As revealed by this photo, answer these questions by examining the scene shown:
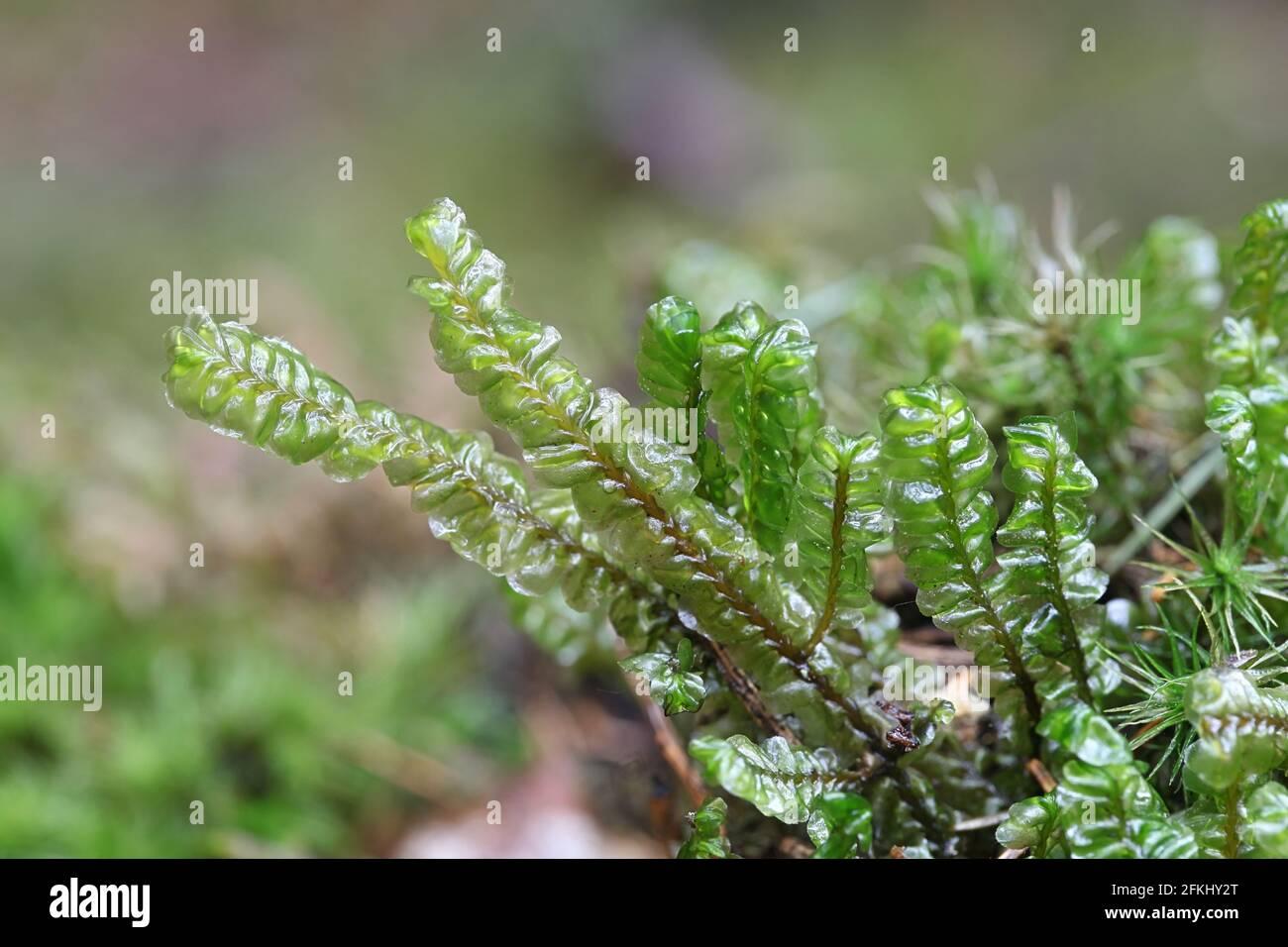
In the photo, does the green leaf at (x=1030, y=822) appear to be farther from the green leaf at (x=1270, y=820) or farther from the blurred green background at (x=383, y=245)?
the blurred green background at (x=383, y=245)

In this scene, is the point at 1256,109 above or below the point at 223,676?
above

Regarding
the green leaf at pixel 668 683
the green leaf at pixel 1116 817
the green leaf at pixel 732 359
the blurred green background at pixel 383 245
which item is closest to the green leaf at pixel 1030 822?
the green leaf at pixel 1116 817

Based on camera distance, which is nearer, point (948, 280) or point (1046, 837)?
point (1046, 837)

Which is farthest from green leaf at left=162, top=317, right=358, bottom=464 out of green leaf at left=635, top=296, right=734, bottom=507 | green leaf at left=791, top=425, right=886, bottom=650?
green leaf at left=791, top=425, right=886, bottom=650

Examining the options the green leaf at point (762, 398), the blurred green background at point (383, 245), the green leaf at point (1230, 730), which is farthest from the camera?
the blurred green background at point (383, 245)

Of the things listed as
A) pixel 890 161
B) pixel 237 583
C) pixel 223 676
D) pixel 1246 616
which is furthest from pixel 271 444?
pixel 890 161
